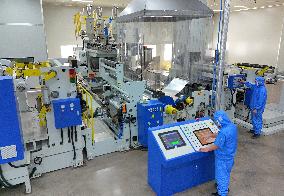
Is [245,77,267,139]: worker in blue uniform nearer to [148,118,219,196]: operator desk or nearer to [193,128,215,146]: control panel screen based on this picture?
[148,118,219,196]: operator desk

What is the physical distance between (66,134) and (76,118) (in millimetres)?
405

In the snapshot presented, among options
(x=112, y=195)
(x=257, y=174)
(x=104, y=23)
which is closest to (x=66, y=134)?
(x=112, y=195)

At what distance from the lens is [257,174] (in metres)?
3.92

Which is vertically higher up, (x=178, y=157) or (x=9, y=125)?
(x=9, y=125)

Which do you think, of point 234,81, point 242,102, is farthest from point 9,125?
point 242,102

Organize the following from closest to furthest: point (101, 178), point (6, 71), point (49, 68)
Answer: point (6, 71), point (49, 68), point (101, 178)

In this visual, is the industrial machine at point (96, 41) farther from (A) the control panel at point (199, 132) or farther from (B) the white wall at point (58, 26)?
(A) the control panel at point (199, 132)

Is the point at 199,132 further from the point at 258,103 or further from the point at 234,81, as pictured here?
the point at 234,81

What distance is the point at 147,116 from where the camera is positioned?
4352mm

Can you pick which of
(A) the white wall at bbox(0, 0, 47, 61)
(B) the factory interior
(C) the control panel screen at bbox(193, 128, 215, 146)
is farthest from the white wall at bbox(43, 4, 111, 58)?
(C) the control panel screen at bbox(193, 128, 215, 146)

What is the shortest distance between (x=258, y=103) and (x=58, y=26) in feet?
35.9

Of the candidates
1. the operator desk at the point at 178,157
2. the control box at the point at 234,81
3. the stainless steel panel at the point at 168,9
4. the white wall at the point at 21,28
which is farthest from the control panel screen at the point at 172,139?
the white wall at the point at 21,28

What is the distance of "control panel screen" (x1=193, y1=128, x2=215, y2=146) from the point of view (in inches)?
131

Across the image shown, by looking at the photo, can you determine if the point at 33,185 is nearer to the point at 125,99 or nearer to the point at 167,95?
the point at 125,99
